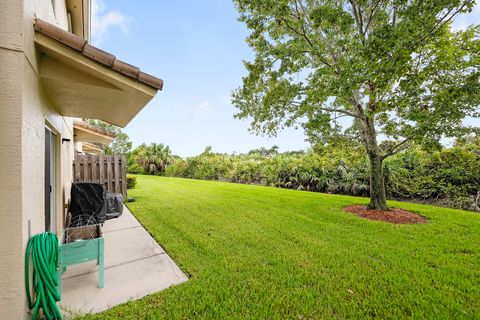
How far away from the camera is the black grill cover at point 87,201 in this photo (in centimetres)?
601

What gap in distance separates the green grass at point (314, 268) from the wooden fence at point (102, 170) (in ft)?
9.49

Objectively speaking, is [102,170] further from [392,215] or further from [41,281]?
[392,215]

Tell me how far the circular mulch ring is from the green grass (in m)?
0.45

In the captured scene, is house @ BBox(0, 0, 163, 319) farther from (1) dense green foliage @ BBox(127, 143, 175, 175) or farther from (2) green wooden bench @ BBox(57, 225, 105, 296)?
(1) dense green foliage @ BBox(127, 143, 175, 175)

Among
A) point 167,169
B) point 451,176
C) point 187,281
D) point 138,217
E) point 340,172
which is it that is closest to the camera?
point 187,281

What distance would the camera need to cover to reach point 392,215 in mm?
7293

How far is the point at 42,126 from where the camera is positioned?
297 cm

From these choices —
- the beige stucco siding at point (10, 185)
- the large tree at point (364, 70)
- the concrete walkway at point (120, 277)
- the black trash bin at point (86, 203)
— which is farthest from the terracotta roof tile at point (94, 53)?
the black trash bin at point (86, 203)

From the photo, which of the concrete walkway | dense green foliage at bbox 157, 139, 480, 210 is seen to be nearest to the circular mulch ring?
dense green foliage at bbox 157, 139, 480, 210

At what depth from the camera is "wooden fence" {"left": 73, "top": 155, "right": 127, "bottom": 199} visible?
8327mm

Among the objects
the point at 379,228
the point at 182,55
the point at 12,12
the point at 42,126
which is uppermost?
the point at 182,55

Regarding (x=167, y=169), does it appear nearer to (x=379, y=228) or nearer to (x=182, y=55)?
(x=182, y=55)

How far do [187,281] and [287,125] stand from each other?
A: 292 inches

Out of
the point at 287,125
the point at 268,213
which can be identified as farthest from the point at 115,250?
the point at 287,125
